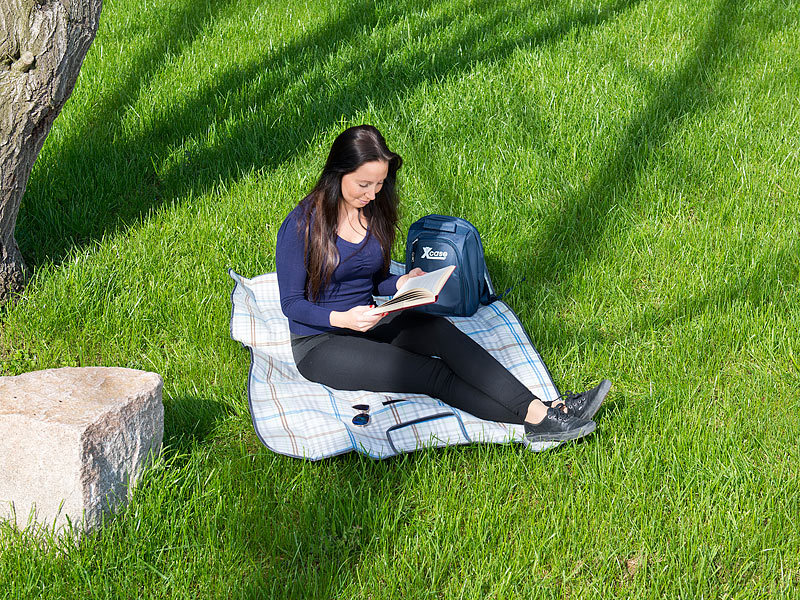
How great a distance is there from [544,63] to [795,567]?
15.5 feet

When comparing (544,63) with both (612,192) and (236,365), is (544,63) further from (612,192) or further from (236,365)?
(236,365)

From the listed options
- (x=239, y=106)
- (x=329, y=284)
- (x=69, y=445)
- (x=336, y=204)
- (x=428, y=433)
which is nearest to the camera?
(x=69, y=445)

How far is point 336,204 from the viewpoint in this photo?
3.53 m

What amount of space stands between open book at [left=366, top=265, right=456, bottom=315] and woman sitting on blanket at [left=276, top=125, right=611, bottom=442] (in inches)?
5.4

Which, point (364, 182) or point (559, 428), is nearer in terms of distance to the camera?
point (559, 428)

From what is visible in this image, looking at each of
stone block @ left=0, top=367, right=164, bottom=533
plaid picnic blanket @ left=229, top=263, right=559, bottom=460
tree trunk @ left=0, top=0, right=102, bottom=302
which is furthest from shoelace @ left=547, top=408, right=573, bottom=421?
tree trunk @ left=0, top=0, right=102, bottom=302

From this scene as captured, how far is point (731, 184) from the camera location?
5109mm

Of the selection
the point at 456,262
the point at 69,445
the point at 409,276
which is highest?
the point at 69,445

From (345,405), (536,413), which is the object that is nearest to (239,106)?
(345,405)

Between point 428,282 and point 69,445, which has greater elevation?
point 69,445

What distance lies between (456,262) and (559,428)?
1.30 metres

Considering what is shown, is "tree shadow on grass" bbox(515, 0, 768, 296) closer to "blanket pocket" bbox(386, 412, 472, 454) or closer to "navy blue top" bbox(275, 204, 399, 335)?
"navy blue top" bbox(275, 204, 399, 335)

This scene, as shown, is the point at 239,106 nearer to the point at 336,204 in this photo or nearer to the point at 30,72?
the point at 30,72

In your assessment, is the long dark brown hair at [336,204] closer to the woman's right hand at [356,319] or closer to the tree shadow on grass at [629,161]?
the woman's right hand at [356,319]
